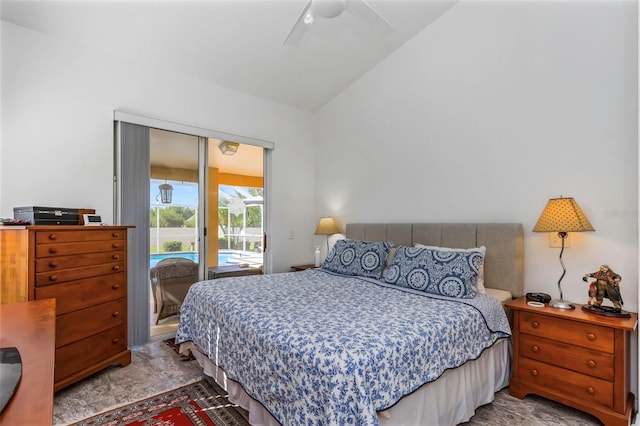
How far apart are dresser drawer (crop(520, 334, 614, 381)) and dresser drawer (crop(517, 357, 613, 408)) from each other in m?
0.03

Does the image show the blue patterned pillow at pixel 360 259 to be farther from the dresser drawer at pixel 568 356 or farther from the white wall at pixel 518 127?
the dresser drawer at pixel 568 356

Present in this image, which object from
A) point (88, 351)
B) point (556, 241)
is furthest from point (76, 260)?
point (556, 241)

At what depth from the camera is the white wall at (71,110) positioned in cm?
260

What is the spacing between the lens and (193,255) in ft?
12.2

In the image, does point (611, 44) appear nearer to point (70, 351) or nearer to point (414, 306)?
point (414, 306)

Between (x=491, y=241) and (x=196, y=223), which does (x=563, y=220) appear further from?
(x=196, y=223)

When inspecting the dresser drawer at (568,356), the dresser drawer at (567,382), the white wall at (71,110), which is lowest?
the dresser drawer at (567,382)

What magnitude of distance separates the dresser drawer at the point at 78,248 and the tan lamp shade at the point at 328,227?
91.3 inches

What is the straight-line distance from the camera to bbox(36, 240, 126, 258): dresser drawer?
219cm

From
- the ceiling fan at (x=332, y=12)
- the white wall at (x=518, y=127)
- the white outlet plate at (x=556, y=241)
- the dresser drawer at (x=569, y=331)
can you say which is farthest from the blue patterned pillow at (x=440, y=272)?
the ceiling fan at (x=332, y=12)

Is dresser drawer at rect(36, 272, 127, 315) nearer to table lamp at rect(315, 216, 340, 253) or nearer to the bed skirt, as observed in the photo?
the bed skirt

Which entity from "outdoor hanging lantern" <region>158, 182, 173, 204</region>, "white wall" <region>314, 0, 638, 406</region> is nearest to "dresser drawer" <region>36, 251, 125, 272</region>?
"outdoor hanging lantern" <region>158, 182, 173, 204</region>

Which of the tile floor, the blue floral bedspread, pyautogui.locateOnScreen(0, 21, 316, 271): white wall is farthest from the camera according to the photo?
pyautogui.locateOnScreen(0, 21, 316, 271): white wall

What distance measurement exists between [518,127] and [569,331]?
5.42 feet
